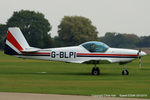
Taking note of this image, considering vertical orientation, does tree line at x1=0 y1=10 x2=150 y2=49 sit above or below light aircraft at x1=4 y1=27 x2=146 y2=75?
above

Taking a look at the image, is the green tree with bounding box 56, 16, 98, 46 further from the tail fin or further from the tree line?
the tail fin

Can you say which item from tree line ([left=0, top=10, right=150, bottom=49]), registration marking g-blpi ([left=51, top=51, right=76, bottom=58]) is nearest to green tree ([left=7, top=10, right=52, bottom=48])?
tree line ([left=0, top=10, right=150, bottom=49])

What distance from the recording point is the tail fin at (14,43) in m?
26.2

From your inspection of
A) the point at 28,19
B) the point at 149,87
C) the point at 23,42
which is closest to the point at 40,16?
the point at 28,19

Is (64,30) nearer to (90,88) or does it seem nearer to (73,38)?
(73,38)

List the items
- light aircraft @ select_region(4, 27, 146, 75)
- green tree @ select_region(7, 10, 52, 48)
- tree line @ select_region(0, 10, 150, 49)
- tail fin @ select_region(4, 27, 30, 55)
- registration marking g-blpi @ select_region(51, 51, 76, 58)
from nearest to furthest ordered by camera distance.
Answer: light aircraft @ select_region(4, 27, 146, 75) < registration marking g-blpi @ select_region(51, 51, 76, 58) < tail fin @ select_region(4, 27, 30, 55) < tree line @ select_region(0, 10, 150, 49) < green tree @ select_region(7, 10, 52, 48)

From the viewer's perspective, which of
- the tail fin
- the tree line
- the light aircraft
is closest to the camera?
the light aircraft

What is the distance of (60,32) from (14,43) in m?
81.1

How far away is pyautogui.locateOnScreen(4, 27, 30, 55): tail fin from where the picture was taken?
26.2 meters

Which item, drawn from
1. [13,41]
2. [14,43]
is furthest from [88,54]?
[13,41]

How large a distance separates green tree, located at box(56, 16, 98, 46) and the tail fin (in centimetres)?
7388

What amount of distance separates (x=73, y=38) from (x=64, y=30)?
10.6 ft

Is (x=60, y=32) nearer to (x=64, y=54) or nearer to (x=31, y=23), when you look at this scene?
(x=31, y=23)

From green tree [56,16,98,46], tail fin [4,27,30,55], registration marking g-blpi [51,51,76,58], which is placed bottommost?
registration marking g-blpi [51,51,76,58]
